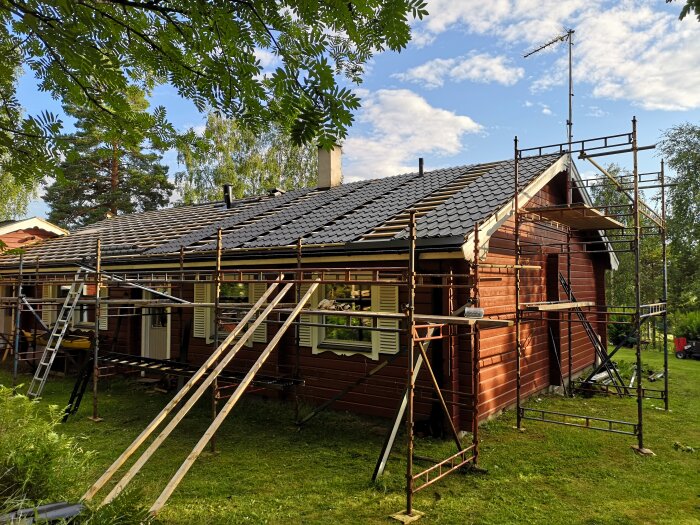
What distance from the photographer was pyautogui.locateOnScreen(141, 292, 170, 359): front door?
13.9 meters

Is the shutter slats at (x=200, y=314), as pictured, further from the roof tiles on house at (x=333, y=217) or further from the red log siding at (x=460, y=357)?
the roof tiles on house at (x=333, y=217)

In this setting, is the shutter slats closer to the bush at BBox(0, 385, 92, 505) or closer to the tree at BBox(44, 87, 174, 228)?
the bush at BBox(0, 385, 92, 505)

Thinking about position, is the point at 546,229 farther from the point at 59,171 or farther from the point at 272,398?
the point at 59,171

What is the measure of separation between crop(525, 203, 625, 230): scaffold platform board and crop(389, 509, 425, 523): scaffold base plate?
599 centimetres

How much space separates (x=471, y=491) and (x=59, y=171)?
20.3ft

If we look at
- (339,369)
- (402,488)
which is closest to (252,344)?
(339,369)

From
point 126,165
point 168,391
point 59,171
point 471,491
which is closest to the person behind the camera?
point 59,171

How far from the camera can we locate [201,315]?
12172mm

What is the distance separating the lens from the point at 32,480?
4922 millimetres

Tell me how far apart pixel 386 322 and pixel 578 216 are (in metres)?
5.13

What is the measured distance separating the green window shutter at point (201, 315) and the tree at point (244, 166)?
61.1 ft

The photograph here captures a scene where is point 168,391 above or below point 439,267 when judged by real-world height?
below

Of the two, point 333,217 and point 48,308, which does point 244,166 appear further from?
point 333,217

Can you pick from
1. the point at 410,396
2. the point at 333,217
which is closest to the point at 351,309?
the point at 333,217
